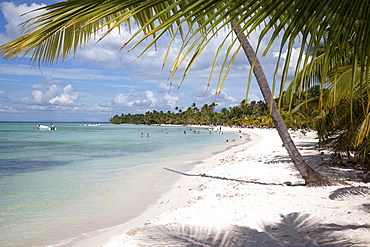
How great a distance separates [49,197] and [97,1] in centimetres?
817

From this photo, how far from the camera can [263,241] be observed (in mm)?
3670

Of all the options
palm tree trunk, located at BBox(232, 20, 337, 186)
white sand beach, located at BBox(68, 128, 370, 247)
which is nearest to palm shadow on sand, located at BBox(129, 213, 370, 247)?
white sand beach, located at BBox(68, 128, 370, 247)

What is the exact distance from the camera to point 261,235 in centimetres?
389

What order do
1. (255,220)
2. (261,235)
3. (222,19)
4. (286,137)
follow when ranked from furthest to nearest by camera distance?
1. (286,137)
2. (255,220)
3. (261,235)
4. (222,19)

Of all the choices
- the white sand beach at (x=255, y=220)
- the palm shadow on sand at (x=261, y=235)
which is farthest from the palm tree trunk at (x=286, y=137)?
the palm shadow on sand at (x=261, y=235)

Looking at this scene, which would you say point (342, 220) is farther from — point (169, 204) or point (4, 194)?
point (4, 194)

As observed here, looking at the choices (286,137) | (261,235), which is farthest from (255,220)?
(286,137)

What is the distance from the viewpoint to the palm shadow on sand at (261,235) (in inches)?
140

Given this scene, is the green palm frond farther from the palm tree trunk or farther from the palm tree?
the palm tree trunk

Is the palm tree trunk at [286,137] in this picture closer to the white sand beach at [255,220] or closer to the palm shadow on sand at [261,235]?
the white sand beach at [255,220]

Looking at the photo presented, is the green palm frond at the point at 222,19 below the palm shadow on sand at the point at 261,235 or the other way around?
the other way around

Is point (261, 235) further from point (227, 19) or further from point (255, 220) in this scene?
point (227, 19)

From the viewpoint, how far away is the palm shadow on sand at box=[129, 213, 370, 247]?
140 inches

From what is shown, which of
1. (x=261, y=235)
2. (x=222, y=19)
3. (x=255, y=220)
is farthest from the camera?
(x=255, y=220)
